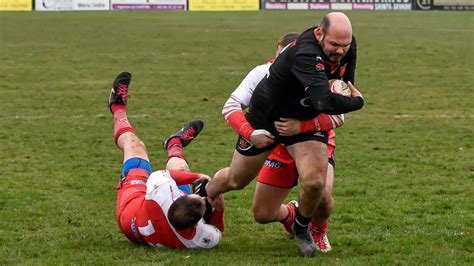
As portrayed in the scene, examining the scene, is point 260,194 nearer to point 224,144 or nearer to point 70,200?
point 70,200

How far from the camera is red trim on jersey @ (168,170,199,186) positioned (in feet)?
26.5

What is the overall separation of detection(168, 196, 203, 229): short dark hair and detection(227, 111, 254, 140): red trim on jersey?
2.19ft

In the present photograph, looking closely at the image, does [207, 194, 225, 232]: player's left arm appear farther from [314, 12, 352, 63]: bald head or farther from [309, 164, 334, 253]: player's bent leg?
[314, 12, 352, 63]: bald head

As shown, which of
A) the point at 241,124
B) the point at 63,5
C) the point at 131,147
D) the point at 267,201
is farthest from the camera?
the point at 63,5

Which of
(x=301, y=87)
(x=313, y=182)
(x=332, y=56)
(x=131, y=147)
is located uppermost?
(x=332, y=56)

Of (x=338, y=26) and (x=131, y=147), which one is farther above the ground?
(x=338, y=26)

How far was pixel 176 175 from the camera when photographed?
8.09 metres

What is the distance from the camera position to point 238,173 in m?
7.71

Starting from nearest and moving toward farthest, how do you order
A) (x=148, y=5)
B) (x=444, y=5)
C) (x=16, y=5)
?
(x=16, y=5), (x=148, y=5), (x=444, y=5)

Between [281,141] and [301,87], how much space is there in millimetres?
479

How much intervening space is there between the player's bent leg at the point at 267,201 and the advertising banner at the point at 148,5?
58185mm

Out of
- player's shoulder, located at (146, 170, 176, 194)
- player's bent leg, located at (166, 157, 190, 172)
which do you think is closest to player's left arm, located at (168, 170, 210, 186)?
player's shoulder, located at (146, 170, 176, 194)

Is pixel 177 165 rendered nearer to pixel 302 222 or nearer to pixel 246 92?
pixel 246 92

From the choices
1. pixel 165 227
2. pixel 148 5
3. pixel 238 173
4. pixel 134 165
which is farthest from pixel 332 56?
pixel 148 5
